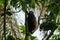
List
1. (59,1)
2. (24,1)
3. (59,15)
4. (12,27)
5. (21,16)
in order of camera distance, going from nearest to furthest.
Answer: (24,1)
(59,1)
(59,15)
(12,27)
(21,16)

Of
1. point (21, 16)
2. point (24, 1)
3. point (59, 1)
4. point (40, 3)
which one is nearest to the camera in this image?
point (24, 1)

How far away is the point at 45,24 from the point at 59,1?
207 millimetres

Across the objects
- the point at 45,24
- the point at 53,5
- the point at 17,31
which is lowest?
the point at 17,31

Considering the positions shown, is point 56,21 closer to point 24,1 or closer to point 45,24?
point 45,24

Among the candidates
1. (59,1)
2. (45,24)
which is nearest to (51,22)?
(45,24)

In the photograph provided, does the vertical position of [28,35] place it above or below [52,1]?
below

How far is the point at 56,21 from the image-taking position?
4.03 feet

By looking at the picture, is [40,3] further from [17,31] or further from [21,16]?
[21,16]

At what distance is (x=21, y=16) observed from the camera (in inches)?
97.0

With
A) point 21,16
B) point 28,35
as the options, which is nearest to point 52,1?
point 28,35

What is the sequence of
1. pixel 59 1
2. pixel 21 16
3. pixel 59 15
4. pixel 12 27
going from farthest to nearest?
pixel 21 16 < pixel 12 27 < pixel 59 15 < pixel 59 1

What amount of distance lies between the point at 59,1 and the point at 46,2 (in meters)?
0.19

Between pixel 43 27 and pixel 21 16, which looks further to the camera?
pixel 21 16

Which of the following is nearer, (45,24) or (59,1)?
(59,1)
